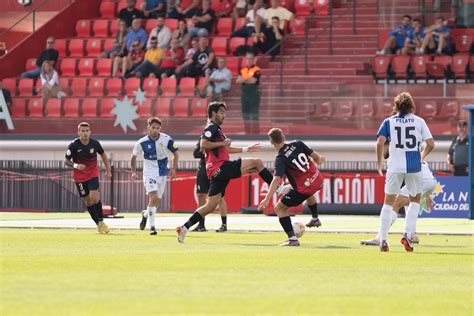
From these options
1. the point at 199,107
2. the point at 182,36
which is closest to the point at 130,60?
the point at 182,36

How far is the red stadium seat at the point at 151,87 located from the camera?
123 ft

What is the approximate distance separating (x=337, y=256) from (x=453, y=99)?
673 inches

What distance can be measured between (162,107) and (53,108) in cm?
363

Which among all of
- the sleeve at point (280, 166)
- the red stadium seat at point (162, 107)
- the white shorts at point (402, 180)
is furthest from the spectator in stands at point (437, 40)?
the white shorts at point (402, 180)

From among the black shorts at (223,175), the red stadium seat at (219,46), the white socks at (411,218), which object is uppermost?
the red stadium seat at (219,46)

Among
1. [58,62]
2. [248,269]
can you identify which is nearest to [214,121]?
[248,269]

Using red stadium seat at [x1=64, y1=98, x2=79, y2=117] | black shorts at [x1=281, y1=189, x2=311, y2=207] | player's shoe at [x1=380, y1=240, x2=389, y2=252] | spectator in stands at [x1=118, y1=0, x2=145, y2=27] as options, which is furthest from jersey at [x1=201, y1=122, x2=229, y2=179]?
spectator in stands at [x1=118, y1=0, x2=145, y2=27]

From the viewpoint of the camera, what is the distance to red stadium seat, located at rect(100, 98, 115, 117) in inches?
1500

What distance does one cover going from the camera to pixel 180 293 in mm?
12344

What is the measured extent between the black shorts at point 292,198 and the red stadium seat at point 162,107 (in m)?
16.2

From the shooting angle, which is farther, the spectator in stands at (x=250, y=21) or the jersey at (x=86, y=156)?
the spectator in stands at (x=250, y=21)

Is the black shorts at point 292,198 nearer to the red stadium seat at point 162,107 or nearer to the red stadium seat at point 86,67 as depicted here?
the red stadium seat at point 162,107

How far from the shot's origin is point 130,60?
4109 centimetres

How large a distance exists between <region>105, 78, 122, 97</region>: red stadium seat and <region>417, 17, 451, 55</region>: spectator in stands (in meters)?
8.48
